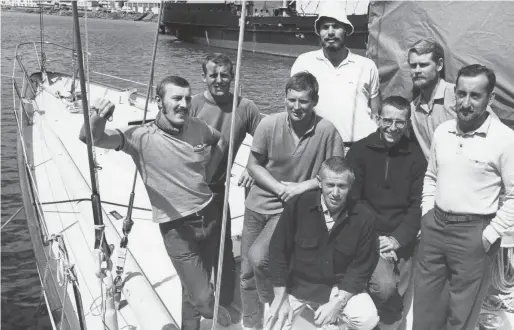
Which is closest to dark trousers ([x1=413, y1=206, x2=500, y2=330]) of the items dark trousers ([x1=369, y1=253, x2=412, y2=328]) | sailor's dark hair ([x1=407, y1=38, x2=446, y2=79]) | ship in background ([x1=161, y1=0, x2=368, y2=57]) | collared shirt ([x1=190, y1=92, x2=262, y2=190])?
dark trousers ([x1=369, y1=253, x2=412, y2=328])

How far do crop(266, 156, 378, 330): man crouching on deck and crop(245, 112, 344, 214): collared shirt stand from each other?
24 centimetres

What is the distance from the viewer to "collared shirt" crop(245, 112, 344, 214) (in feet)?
9.95

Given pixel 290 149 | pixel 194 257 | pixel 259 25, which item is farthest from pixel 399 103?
pixel 259 25

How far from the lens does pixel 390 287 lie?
294 centimetres

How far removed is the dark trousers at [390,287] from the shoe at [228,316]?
966mm

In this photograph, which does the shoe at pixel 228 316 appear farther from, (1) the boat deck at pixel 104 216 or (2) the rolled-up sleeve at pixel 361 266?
(2) the rolled-up sleeve at pixel 361 266

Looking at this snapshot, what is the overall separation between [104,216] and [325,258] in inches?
94.7

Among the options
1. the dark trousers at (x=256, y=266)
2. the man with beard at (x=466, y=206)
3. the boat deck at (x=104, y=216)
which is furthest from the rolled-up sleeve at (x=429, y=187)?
the boat deck at (x=104, y=216)

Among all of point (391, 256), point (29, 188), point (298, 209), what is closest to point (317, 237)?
point (298, 209)

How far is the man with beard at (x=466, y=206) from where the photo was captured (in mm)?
2561

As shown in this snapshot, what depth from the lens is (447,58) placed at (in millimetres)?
3586

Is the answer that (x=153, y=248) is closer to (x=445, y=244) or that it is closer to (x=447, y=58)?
(x=445, y=244)

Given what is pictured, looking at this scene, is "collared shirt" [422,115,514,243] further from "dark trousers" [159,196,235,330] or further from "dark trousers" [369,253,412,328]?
"dark trousers" [159,196,235,330]

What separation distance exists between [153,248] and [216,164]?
152 centimetres
